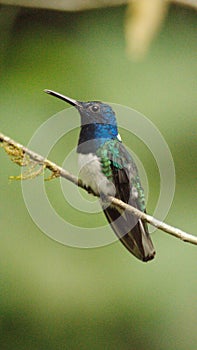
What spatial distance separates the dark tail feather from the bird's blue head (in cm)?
37

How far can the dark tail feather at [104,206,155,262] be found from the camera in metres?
4.29

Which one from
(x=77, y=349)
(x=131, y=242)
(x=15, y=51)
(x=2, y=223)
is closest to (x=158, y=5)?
(x=131, y=242)

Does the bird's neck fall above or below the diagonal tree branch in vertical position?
above

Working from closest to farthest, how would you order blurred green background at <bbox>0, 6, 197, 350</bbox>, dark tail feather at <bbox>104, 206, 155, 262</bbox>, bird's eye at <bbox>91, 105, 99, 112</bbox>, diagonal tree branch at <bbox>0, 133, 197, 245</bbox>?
1. diagonal tree branch at <bbox>0, 133, 197, 245</bbox>
2. dark tail feather at <bbox>104, 206, 155, 262</bbox>
3. bird's eye at <bbox>91, 105, 99, 112</bbox>
4. blurred green background at <bbox>0, 6, 197, 350</bbox>

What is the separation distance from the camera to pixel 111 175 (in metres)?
4.39

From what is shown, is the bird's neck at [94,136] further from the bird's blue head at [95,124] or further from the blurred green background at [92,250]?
the blurred green background at [92,250]

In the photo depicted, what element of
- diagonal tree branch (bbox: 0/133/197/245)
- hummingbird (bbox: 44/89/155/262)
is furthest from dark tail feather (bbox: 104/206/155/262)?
diagonal tree branch (bbox: 0/133/197/245)

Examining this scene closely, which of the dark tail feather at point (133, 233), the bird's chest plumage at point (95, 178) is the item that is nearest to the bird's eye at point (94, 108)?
the bird's chest plumage at point (95, 178)

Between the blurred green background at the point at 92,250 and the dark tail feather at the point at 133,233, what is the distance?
1.90 metres

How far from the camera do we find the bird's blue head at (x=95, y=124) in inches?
178

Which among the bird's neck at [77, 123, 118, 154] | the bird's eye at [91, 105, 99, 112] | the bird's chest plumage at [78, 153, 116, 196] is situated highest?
the bird's eye at [91, 105, 99, 112]

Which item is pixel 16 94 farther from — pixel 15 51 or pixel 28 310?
pixel 28 310

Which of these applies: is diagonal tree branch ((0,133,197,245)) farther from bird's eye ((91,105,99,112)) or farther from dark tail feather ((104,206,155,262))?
bird's eye ((91,105,99,112))

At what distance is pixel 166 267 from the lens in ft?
21.4
